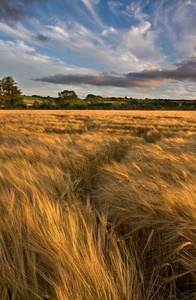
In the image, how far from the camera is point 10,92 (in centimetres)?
6494

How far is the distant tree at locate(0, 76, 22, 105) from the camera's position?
6306cm

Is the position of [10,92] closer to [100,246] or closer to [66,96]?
[66,96]

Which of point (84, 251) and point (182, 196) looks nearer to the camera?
point (84, 251)

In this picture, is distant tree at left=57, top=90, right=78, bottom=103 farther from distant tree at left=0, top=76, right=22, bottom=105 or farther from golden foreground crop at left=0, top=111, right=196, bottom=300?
golden foreground crop at left=0, top=111, right=196, bottom=300

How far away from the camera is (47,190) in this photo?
4.70 ft

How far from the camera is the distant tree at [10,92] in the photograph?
63062 mm

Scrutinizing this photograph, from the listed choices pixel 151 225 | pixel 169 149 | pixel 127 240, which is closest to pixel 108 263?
pixel 127 240

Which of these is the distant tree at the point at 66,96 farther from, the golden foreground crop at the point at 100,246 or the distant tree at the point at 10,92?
the golden foreground crop at the point at 100,246

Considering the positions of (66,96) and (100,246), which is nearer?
(100,246)

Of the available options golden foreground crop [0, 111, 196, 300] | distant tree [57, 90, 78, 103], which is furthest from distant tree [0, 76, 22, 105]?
golden foreground crop [0, 111, 196, 300]

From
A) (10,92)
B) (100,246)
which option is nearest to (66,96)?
(10,92)

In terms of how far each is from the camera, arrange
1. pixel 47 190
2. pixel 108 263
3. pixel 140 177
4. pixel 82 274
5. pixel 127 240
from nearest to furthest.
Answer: pixel 82 274
pixel 108 263
pixel 127 240
pixel 47 190
pixel 140 177

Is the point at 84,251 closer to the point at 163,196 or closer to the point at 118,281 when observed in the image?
the point at 118,281

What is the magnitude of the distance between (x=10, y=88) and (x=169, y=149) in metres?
74.9
